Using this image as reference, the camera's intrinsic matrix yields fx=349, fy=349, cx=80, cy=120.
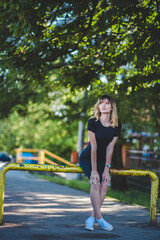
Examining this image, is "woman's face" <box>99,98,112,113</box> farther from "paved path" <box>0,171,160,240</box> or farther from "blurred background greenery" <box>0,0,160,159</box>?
"blurred background greenery" <box>0,0,160,159</box>

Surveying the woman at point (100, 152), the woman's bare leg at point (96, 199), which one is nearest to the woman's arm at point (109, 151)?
the woman at point (100, 152)

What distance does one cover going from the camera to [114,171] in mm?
4867

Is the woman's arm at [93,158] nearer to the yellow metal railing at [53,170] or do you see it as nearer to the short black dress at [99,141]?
the short black dress at [99,141]

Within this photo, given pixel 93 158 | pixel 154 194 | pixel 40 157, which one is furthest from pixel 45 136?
pixel 93 158

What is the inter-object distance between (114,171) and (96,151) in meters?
0.44

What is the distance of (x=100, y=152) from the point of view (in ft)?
15.5

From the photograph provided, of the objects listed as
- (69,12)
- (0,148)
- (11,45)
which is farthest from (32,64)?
(0,148)

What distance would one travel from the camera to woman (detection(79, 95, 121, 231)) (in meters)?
4.53

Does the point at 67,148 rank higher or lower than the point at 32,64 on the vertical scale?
lower

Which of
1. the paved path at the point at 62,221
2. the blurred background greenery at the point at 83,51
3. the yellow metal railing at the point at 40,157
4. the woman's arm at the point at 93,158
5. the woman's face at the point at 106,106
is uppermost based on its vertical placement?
the blurred background greenery at the point at 83,51

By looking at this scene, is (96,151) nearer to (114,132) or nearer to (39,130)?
(114,132)

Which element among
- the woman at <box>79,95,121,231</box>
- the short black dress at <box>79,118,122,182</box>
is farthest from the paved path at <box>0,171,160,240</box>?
the short black dress at <box>79,118,122,182</box>

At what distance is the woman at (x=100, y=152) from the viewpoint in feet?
14.9

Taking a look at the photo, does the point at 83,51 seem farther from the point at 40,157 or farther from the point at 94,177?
the point at 40,157
